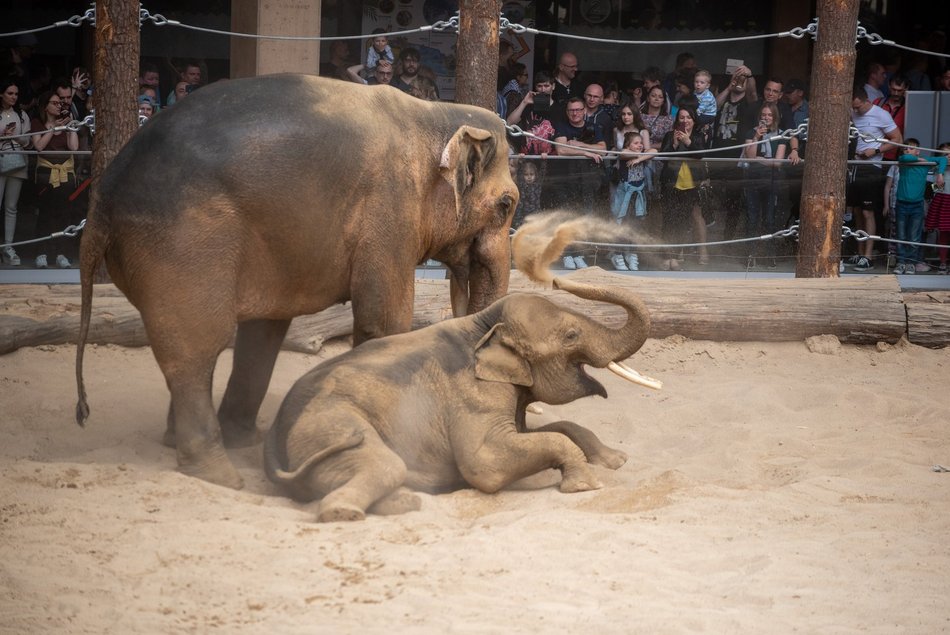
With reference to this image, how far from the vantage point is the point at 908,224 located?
10.9 m

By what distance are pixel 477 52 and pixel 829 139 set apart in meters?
2.81

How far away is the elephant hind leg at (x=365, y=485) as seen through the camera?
529 cm

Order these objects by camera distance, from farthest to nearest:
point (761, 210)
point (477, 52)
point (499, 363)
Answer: point (761, 210)
point (477, 52)
point (499, 363)

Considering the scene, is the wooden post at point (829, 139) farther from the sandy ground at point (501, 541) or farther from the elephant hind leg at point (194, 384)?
the elephant hind leg at point (194, 384)

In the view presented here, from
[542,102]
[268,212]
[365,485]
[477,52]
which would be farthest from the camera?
[542,102]

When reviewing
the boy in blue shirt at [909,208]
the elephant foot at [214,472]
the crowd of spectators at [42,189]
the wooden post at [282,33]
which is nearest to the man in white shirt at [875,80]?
the boy in blue shirt at [909,208]

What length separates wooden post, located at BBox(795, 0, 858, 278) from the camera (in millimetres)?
10094

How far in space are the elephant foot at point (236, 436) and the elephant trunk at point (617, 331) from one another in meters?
1.94

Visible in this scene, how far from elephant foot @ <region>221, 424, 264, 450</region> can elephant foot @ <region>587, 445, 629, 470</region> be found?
183 cm

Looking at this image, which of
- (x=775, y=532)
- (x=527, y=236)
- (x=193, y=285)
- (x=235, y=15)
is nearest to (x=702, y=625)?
(x=775, y=532)

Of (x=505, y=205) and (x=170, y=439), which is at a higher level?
(x=505, y=205)

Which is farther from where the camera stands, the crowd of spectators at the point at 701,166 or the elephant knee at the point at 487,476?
the crowd of spectators at the point at 701,166

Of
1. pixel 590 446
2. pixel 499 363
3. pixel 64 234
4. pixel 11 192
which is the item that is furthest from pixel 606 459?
pixel 11 192

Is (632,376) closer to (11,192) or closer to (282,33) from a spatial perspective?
(11,192)
